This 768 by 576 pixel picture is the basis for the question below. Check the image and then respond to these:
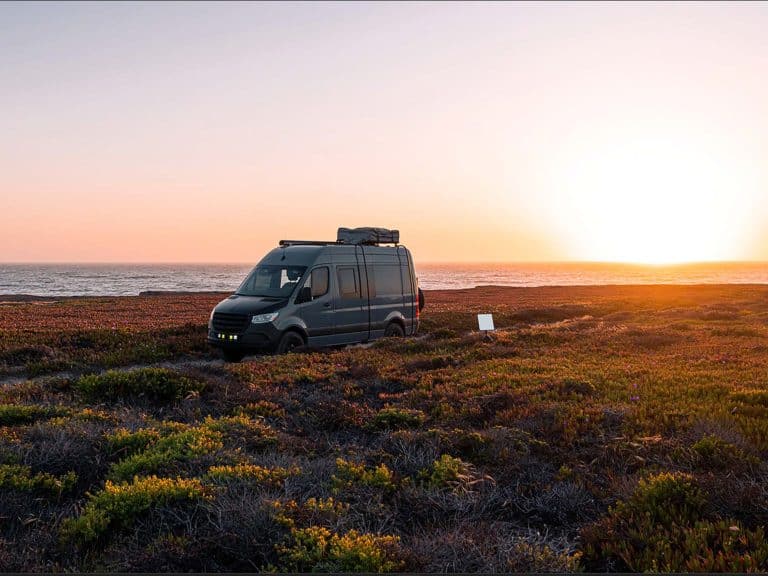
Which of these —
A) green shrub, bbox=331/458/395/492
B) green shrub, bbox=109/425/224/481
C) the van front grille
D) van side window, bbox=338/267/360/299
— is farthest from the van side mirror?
green shrub, bbox=331/458/395/492

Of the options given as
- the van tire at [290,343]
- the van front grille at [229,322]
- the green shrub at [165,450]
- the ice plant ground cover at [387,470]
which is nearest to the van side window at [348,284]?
the van tire at [290,343]

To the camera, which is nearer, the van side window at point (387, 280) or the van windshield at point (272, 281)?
the van windshield at point (272, 281)

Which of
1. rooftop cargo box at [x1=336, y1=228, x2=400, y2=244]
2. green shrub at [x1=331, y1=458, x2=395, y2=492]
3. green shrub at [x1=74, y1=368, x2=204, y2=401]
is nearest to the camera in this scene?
green shrub at [x1=331, y1=458, x2=395, y2=492]

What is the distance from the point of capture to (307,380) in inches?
459

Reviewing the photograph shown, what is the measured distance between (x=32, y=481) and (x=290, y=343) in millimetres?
9536

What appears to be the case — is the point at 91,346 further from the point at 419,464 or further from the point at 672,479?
the point at 672,479

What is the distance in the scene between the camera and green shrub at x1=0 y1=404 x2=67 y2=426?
819 cm

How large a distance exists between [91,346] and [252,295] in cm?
615

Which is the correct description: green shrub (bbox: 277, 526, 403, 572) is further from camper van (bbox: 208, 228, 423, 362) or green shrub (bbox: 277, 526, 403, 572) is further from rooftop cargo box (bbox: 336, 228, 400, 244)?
rooftop cargo box (bbox: 336, 228, 400, 244)

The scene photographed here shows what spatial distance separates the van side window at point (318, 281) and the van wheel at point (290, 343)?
4.09ft

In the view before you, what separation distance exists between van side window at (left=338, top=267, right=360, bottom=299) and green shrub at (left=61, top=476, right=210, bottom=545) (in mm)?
10973

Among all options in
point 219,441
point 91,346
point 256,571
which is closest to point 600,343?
point 219,441

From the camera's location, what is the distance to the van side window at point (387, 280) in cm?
1775

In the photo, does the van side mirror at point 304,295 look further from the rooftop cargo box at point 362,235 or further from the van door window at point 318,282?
the rooftop cargo box at point 362,235
